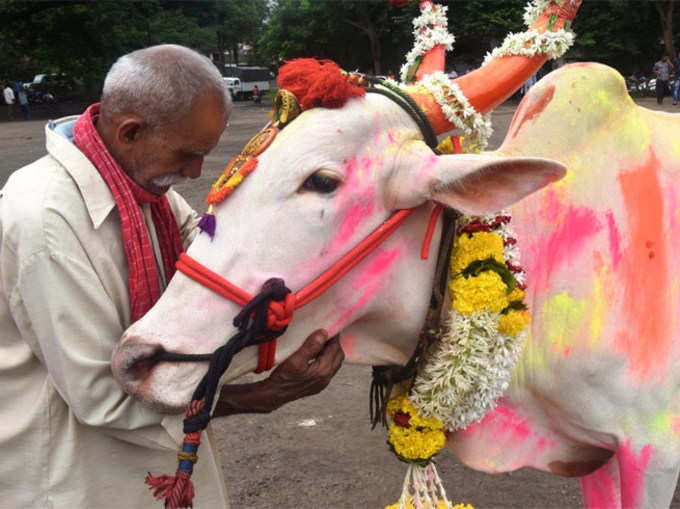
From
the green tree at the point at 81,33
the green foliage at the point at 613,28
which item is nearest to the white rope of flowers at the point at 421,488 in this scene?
the green foliage at the point at 613,28

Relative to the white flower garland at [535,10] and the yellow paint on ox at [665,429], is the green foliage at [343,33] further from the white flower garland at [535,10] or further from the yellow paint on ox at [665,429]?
the yellow paint on ox at [665,429]

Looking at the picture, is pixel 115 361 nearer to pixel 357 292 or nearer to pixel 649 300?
pixel 357 292

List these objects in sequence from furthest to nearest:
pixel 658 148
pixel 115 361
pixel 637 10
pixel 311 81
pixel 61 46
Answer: pixel 61 46
pixel 637 10
pixel 658 148
pixel 311 81
pixel 115 361

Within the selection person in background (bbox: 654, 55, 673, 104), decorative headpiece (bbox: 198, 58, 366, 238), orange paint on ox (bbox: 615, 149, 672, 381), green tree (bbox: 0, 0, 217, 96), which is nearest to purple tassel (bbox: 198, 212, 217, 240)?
decorative headpiece (bbox: 198, 58, 366, 238)

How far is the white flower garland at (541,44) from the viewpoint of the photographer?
2.20 m

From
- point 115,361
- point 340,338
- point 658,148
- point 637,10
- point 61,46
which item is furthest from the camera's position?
point 61,46

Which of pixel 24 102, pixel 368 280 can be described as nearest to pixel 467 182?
pixel 368 280

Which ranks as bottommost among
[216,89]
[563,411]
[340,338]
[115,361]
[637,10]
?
[637,10]

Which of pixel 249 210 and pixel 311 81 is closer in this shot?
pixel 249 210

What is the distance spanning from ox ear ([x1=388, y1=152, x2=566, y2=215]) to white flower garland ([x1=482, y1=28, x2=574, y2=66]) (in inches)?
20.9

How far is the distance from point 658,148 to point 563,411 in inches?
36.4

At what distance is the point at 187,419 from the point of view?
168 cm

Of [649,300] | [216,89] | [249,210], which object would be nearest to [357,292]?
[249,210]

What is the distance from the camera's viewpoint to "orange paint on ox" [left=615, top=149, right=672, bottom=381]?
2.09m
